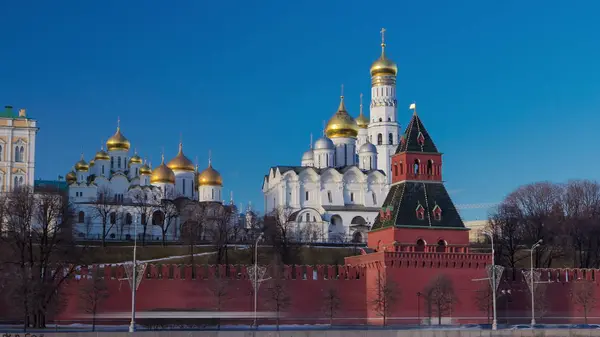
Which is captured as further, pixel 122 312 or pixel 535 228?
pixel 535 228

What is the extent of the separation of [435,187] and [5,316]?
2523cm

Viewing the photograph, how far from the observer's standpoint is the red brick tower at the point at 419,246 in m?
59.8

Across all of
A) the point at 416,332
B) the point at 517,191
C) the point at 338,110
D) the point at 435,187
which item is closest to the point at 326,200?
the point at 338,110

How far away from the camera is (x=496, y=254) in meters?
72.9

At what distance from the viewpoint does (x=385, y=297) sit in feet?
190

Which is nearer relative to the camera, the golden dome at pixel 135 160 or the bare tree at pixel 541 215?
the bare tree at pixel 541 215

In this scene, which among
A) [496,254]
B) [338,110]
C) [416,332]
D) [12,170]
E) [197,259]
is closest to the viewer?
[416,332]

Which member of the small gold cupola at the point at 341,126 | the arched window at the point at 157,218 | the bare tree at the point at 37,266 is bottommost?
the bare tree at the point at 37,266

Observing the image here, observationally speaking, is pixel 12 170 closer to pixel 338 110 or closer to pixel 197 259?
pixel 197 259

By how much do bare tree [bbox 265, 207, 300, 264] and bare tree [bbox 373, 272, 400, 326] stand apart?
50.4 feet

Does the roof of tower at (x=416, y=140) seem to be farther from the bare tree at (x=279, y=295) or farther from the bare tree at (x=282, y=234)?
the bare tree at (x=282, y=234)

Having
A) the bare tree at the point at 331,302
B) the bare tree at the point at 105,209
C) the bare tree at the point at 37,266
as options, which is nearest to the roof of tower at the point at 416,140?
the bare tree at the point at 331,302

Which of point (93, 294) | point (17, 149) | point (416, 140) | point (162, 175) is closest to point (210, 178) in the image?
point (162, 175)

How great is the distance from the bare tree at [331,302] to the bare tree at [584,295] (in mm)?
14445
